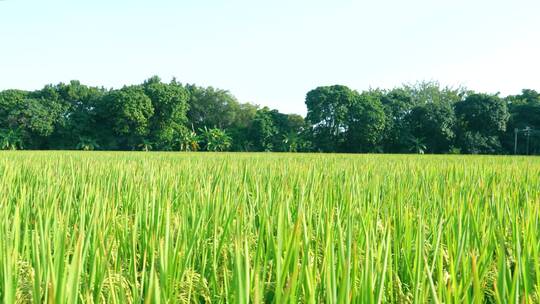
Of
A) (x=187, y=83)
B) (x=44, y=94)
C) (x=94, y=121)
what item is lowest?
(x=94, y=121)

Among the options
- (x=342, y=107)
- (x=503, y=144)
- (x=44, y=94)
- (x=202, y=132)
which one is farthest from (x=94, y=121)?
(x=503, y=144)

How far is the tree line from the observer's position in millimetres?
33594

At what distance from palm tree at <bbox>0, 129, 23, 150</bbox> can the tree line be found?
9 cm

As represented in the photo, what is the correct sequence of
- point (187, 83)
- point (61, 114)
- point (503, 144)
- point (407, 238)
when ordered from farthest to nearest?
1. point (187, 83)
2. point (61, 114)
3. point (503, 144)
4. point (407, 238)

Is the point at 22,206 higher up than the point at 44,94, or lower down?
lower down

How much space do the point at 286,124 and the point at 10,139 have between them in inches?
945

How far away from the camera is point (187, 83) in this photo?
50.9 m

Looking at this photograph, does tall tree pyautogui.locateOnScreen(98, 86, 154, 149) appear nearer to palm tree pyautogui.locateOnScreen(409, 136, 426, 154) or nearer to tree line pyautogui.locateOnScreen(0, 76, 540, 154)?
tree line pyautogui.locateOnScreen(0, 76, 540, 154)

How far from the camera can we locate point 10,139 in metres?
35.4

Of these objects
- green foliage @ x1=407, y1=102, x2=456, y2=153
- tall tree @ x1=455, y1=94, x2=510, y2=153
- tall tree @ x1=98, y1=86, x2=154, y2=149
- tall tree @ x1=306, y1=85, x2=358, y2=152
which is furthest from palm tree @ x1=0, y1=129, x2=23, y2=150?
tall tree @ x1=455, y1=94, x2=510, y2=153

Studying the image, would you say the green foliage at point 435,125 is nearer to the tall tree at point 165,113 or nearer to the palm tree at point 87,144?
the tall tree at point 165,113

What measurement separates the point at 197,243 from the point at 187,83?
2014 inches

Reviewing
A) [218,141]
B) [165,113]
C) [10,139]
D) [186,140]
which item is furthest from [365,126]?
[10,139]

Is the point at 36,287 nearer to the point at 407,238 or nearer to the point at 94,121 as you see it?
the point at 407,238
